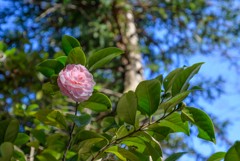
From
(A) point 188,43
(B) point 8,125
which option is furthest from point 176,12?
(B) point 8,125

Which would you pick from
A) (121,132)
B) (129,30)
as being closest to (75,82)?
(121,132)

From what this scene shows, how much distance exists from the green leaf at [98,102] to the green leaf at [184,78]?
19 centimetres

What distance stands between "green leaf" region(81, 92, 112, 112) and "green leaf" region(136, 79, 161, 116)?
11cm

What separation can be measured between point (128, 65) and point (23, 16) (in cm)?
162

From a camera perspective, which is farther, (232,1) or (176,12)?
(232,1)

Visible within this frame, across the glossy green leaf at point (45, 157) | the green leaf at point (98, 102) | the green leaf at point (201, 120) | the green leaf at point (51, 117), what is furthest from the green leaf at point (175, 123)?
the glossy green leaf at point (45, 157)

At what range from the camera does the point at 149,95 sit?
0.46m

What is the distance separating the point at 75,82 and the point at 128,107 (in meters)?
0.15

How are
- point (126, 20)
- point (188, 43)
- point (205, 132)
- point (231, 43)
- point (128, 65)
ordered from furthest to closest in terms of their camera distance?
point (231, 43), point (188, 43), point (126, 20), point (128, 65), point (205, 132)

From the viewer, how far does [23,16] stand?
2.50m

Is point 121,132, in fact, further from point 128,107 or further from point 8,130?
point 8,130

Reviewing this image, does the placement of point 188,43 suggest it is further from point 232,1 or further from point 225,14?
point 232,1

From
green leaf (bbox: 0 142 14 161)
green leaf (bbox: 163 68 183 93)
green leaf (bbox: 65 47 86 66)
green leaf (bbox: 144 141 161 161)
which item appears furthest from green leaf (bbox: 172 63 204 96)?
green leaf (bbox: 0 142 14 161)

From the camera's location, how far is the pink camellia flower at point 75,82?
462 millimetres
